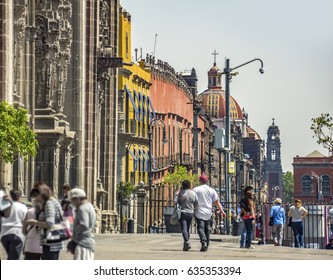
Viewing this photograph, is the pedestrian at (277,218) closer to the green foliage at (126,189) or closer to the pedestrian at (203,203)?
the pedestrian at (203,203)

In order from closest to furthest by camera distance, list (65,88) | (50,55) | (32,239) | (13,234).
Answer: (32,239)
(13,234)
(50,55)
(65,88)

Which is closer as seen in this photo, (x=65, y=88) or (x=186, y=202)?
(x=186, y=202)

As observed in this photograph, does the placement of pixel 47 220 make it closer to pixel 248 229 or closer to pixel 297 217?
pixel 248 229

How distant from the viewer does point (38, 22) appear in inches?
1989

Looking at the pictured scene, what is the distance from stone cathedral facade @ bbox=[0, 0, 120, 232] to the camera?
151ft

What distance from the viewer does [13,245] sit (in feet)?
79.5

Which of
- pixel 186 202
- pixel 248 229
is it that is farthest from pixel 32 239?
pixel 248 229

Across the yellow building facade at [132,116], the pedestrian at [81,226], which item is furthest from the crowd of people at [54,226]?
the yellow building facade at [132,116]

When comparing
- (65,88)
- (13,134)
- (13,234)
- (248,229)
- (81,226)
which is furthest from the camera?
(65,88)

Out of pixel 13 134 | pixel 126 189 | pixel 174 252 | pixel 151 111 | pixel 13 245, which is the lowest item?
pixel 174 252

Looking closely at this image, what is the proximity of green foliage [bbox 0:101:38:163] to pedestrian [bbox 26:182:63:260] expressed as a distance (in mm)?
18829

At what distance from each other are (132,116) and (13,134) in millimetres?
64260

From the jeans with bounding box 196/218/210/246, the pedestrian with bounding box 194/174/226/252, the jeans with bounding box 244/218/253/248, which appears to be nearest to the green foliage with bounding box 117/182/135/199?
the jeans with bounding box 244/218/253/248
